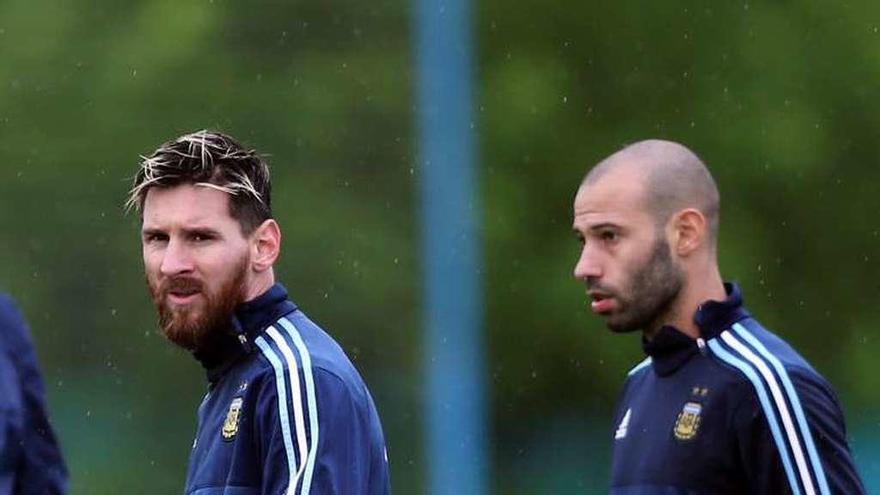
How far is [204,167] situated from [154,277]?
0.79 ft

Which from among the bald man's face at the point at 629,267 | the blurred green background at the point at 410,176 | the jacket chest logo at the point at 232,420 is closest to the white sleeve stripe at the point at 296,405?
the jacket chest logo at the point at 232,420

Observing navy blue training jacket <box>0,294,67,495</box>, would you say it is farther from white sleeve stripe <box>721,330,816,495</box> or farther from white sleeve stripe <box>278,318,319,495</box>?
white sleeve stripe <box>721,330,816,495</box>

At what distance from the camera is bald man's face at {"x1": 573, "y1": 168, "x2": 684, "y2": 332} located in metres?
3.77

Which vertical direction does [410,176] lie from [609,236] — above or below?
above

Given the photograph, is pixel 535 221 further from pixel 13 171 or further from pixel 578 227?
pixel 578 227

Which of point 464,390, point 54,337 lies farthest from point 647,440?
point 54,337

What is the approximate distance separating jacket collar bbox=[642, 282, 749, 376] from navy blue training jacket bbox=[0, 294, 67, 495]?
1.40 meters

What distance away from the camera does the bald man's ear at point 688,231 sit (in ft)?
12.5

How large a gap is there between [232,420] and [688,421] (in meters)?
0.84

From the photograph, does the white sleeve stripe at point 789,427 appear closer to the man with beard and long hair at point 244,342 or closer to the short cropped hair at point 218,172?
the man with beard and long hair at point 244,342

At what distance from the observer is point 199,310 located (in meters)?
3.89

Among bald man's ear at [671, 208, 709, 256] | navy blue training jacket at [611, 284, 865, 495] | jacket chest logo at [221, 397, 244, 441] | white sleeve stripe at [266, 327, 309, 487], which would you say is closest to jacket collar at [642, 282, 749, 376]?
navy blue training jacket at [611, 284, 865, 495]

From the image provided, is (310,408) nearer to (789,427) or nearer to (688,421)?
(688,421)

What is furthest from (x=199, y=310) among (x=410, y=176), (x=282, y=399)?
(x=410, y=176)
